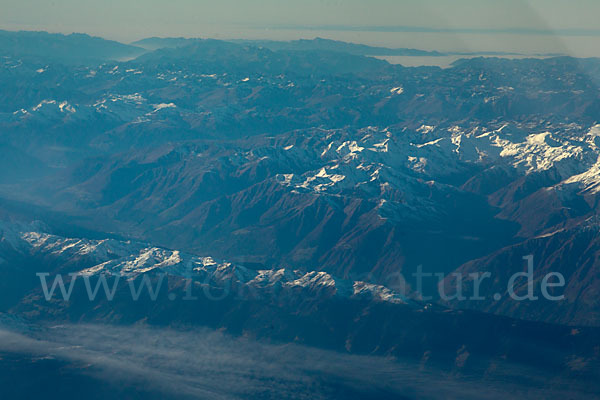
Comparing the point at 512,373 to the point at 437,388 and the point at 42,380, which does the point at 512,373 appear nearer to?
the point at 437,388

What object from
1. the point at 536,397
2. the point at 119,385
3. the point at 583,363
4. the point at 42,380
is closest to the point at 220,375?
the point at 119,385

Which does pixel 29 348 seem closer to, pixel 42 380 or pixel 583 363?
pixel 42 380

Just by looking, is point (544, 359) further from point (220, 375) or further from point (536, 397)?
point (220, 375)

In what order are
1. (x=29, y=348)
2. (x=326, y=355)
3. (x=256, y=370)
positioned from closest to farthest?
(x=29, y=348) < (x=256, y=370) < (x=326, y=355)

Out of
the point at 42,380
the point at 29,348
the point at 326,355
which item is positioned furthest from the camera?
the point at 326,355

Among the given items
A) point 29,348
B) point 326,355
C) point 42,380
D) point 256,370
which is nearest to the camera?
point 42,380

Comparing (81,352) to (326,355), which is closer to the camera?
(81,352)

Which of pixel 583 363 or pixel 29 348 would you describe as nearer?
pixel 29 348

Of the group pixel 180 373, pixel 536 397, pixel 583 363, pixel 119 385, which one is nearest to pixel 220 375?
pixel 180 373

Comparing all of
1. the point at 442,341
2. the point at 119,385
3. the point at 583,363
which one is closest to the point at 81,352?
the point at 119,385
